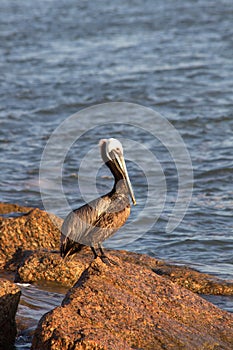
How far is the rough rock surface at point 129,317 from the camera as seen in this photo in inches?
196

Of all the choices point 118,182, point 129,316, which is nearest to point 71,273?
point 118,182

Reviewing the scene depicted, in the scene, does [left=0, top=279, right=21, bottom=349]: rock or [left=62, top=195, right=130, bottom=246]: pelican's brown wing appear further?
[left=62, top=195, right=130, bottom=246]: pelican's brown wing

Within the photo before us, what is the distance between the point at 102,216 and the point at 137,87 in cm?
1154

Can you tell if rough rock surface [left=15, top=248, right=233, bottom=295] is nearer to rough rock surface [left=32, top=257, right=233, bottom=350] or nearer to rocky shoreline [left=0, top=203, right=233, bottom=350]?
rocky shoreline [left=0, top=203, right=233, bottom=350]

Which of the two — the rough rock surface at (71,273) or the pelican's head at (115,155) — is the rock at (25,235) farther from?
the pelican's head at (115,155)

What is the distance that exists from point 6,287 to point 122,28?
18.1 meters

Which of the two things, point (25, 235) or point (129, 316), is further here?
point (25, 235)

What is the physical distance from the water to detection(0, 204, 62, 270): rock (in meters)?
1.32

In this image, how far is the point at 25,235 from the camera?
317 inches

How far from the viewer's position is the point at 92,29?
22.9 metres

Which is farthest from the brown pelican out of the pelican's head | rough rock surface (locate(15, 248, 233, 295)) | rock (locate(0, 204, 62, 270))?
rock (locate(0, 204, 62, 270))

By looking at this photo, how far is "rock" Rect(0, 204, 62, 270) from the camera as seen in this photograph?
789 centimetres

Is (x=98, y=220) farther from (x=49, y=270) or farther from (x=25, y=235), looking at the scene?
(x=25, y=235)

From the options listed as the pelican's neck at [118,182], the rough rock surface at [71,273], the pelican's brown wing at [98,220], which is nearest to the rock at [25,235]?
the rough rock surface at [71,273]
